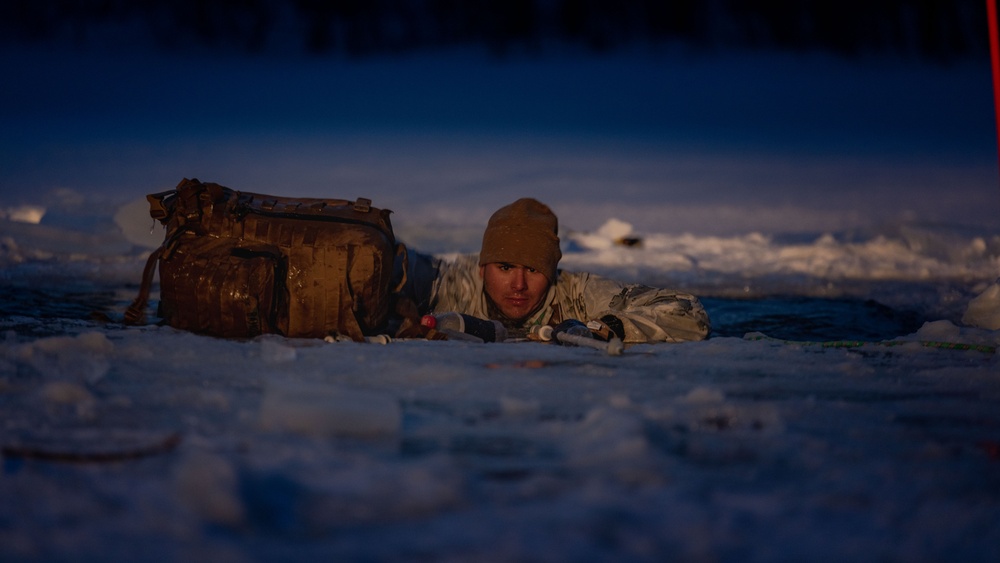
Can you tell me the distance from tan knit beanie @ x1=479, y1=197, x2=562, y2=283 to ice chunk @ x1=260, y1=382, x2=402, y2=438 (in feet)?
8.21

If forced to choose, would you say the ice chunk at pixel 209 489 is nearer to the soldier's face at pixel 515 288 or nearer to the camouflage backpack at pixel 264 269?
the camouflage backpack at pixel 264 269

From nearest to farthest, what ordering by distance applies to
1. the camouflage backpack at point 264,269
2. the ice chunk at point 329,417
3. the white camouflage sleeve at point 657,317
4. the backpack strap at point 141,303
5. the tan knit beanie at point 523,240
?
the ice chunk at point 329,417
the camouflage backpack at point 264,269
the backpack strap at point 141,303
the white camouflage sleeve at point 657,317
the tan knit beanie at point 523,240

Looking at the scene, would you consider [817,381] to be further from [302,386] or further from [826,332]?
[826,332]

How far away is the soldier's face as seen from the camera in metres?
4.78

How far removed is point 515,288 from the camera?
477cm

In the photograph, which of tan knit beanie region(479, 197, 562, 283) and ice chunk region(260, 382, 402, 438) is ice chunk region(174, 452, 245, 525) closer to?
ice chunk region(260, 382, 402, 438)

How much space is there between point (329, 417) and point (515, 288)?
104 inches

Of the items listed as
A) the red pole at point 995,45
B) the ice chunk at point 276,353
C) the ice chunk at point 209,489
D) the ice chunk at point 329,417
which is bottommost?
the ice chunk at point 209,489

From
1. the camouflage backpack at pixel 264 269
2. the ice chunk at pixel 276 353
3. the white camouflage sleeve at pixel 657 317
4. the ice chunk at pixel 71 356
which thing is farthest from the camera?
the white camouflage sleeve at pixel 657 317

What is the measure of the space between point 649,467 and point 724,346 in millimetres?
1872

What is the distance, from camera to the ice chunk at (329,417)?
2197 mm

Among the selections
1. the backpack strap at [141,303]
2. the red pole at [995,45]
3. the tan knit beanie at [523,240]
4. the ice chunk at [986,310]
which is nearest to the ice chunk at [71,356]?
the backpack strap at [141,303]

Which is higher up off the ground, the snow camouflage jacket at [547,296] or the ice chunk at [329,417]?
Answer: the snow camouflage jacket at [547,296]

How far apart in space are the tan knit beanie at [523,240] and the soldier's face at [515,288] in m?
0.06
